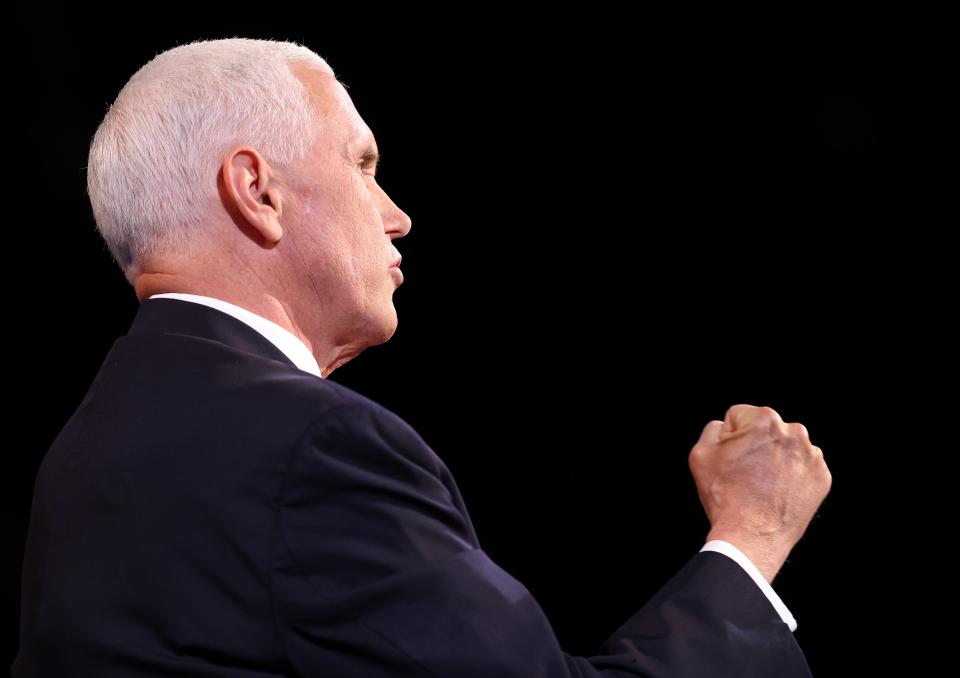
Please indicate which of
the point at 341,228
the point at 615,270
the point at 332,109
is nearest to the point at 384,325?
the point at 341,228

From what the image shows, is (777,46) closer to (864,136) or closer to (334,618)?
(864,136)

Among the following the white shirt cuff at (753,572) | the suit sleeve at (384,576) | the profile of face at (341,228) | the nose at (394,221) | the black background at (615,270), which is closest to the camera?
the suit sleeve at (384,576)

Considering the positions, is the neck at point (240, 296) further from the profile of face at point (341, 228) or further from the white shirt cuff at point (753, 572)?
the white shirt cuff at point (753, 572)

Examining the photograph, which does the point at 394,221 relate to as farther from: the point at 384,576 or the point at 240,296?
the point at 384,576

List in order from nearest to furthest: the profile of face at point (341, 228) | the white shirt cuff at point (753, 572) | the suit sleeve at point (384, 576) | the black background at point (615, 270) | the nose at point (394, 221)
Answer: the suit sleeve at point (384, 576) < the white shirt cuff at point (753, 572) < the profile of face at point (341, 228) < the nose at point (394, 221) < the black background at point (615, 270)

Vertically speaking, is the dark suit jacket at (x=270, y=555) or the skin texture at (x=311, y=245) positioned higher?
the skin texture at (x=311, y=245)

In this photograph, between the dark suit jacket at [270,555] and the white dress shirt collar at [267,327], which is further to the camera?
the white dress shirt collar at [267,327]

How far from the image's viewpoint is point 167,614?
38.5 inches

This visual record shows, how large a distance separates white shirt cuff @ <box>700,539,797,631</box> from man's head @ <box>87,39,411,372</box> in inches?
16.7

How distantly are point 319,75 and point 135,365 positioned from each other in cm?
41

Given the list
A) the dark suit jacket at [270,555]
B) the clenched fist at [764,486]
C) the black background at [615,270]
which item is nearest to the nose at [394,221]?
the dark suit jacket at [270,555]

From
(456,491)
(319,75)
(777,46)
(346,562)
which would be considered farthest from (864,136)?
(346,562)

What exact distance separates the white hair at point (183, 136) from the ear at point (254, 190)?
13mm

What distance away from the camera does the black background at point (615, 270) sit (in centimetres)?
227
